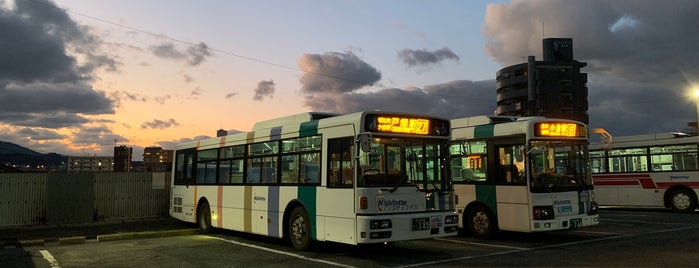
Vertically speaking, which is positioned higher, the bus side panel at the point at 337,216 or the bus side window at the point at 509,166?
the bus side window at the point at 509,166

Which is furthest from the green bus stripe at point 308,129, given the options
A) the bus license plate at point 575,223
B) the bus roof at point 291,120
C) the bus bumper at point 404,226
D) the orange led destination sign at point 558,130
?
the bus license plate at point 575,223

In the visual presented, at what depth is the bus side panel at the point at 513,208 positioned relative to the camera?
453 inches

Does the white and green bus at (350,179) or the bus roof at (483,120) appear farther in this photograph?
the bus roof at (483,120)

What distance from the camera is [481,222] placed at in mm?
12703

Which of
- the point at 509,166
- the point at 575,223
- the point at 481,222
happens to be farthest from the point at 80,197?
the point at 575,223

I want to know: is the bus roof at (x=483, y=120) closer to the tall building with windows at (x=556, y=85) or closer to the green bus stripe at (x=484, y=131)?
the green bus stripe at (x=484, y=131)

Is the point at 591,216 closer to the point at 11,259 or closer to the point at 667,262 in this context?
the point at 667,262

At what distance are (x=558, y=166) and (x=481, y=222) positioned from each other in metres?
2.27

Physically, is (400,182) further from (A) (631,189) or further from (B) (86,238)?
(A) (631,189)

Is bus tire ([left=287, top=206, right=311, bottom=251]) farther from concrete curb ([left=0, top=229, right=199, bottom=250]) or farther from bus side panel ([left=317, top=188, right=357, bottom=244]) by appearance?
concrete curb ([left=0, top=229, right=199, bottom=250])

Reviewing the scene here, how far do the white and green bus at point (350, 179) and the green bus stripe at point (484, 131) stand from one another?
2.60m

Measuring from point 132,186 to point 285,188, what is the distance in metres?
9.55

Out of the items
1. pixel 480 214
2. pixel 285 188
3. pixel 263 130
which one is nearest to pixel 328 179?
pixel 285 188

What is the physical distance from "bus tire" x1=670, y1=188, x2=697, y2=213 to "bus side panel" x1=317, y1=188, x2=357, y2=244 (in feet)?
51.6
